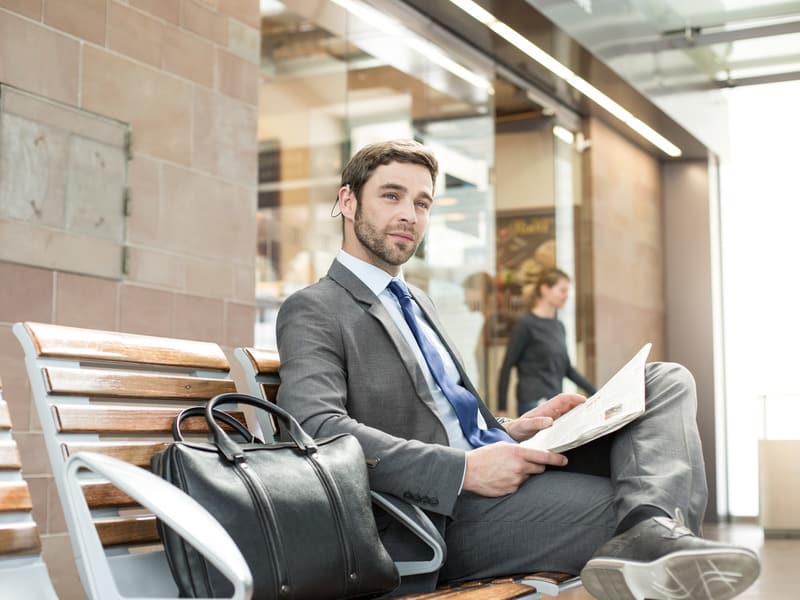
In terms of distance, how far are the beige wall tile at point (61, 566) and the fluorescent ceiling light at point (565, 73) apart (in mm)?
4952

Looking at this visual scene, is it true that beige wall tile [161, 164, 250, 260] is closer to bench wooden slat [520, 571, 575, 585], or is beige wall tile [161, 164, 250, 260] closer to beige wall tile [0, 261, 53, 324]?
beige wall tile [0, 261, 53, 324]

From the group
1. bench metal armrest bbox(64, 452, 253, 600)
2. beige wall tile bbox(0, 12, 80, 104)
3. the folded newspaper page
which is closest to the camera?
bench metal armrest bbox(64, 452, 253, 600)

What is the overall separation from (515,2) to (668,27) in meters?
1.86

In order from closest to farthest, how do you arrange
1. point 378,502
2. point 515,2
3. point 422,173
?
point 378,502, point 422,173, point 515,2

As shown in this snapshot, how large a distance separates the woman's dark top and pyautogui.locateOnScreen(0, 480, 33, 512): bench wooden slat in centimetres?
694

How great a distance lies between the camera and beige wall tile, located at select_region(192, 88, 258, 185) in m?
5.43

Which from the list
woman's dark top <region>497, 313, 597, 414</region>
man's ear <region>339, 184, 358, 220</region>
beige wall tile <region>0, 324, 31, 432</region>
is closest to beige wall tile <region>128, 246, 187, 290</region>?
beige wall tile <region>0, 324, 31, 432</region>

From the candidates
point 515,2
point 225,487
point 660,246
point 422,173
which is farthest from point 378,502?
point 660,246

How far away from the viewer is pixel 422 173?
3.04 metres

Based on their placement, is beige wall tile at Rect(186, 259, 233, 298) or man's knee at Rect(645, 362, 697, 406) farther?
beige wall tile at Rect(186, 259, 233, 298)

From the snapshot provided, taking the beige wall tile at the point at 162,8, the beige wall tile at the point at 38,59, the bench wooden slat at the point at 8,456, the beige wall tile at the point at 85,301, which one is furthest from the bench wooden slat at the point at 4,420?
the beige wall tile at the point at 162,8

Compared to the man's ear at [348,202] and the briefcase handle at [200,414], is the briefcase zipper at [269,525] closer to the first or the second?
the briefcase handle at [200,414]

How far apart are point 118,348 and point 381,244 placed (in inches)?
33.8

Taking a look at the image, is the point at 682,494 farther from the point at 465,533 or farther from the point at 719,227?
the point at 719,227
